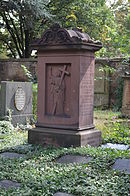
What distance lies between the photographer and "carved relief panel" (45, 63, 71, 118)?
687 centimetres

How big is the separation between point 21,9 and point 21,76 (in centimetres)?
472

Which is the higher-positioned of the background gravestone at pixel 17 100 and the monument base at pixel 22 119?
the background gravestone at pixel 17 100

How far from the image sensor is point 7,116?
994cm

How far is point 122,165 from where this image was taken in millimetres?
5184

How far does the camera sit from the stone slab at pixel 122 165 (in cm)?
505

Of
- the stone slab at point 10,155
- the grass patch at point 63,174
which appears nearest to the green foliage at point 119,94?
the grass patch at point 63,174

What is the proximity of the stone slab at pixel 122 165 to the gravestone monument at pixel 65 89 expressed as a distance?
4.31ft

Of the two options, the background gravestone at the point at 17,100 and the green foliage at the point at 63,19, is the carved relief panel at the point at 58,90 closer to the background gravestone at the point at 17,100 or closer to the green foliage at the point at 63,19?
the background gravestone at the point at 17,100

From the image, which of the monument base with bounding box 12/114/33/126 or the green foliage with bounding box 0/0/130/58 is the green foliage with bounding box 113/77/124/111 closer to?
the green foliage with bounding box 0/0/130/58

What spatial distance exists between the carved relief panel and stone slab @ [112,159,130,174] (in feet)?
5.75

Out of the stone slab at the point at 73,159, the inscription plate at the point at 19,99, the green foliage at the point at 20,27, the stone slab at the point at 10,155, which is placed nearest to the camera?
the stone slab at the point at 73,159

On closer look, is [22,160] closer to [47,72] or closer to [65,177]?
[65,177]

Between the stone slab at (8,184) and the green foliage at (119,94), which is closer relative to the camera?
the stone slab at (8,184)

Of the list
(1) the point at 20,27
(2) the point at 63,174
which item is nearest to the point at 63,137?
(2) the point at 63,174
